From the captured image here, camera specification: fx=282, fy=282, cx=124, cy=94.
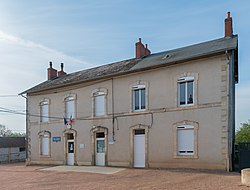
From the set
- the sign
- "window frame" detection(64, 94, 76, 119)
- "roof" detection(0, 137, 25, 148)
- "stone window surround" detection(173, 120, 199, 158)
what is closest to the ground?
"stone window surround" detection(173, 120, 199, 158)

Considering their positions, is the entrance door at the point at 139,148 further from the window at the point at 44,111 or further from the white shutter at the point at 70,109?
the window at the point at 44,111

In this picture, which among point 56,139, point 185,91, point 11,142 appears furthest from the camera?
point 11,142


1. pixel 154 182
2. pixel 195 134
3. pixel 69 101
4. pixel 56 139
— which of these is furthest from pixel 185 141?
pixel 56 139

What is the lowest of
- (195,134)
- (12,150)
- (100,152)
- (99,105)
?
(12,150)

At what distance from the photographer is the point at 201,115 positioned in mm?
13133

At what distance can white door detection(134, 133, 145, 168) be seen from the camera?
14.9 m

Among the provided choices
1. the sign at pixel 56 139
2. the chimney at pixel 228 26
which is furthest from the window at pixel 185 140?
the sign at pixel 56 139

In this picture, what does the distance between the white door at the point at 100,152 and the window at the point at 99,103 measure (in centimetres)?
161

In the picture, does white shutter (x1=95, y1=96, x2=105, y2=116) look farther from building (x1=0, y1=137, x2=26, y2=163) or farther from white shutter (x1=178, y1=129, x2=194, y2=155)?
building (x1=0, y1=137, x2=26, y2=163)

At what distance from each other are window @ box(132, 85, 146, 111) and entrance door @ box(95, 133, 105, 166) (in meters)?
3.03

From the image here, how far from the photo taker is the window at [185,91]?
13662 mm

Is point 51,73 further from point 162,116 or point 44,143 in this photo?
point 162,116

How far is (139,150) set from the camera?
15070mm

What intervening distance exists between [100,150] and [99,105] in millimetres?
2698
